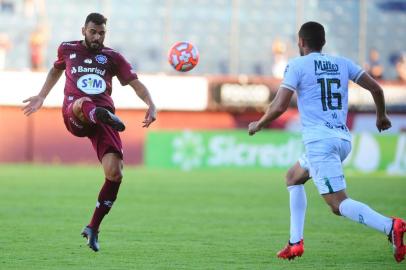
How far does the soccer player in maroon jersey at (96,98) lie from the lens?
8.91 meters

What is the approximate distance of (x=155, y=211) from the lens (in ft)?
45.5

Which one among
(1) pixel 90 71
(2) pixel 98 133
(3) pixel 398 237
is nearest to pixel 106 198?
(2) pixel 98 133

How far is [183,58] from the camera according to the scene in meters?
10.3

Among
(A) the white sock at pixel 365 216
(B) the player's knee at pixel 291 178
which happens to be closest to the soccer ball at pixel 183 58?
(B) the player's knee at pixel 291 178

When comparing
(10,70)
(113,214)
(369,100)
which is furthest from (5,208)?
(369,100)

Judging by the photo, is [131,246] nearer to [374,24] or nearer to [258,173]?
[258,173]

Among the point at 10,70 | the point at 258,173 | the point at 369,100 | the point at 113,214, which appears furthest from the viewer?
the point at 369,100

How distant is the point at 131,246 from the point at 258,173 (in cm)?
1556

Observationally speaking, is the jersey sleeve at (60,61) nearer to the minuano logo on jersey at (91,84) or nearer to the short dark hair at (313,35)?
the minuano logo on jersey at (91,84)

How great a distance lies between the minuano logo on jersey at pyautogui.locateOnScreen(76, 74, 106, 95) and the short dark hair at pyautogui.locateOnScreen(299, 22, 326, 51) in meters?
2.14

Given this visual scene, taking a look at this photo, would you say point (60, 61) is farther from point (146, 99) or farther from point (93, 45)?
point (146, 99)

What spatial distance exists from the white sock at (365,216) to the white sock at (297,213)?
2.65 feet

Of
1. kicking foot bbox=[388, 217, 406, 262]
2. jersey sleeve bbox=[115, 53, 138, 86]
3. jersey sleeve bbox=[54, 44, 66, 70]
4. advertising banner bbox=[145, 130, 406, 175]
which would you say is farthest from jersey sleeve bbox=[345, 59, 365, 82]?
advertising banner bbox=[145, 130, 406, 175]

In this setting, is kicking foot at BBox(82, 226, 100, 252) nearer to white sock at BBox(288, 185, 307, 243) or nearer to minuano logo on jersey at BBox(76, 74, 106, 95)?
minuano logo on jersey at BBox(76, 74, 106, 95)
